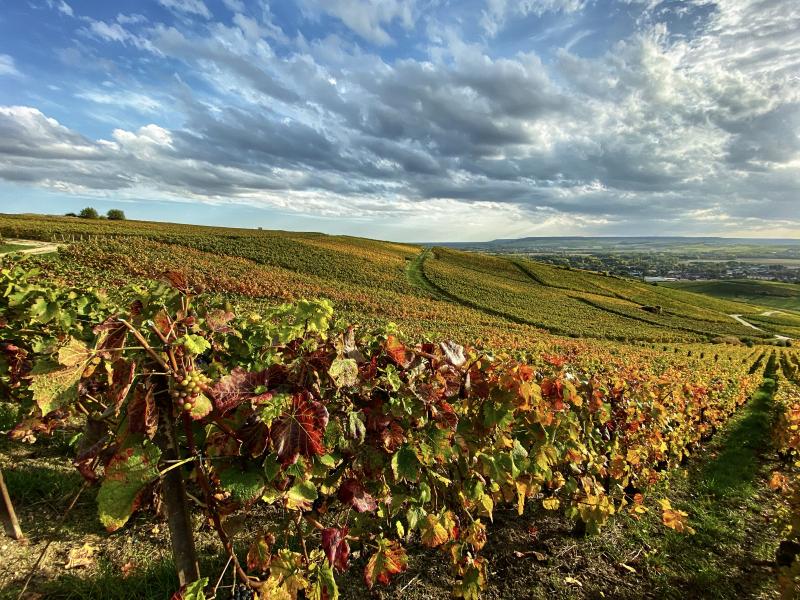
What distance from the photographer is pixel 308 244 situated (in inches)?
2874

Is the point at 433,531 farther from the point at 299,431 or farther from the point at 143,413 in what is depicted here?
the point at 143,413

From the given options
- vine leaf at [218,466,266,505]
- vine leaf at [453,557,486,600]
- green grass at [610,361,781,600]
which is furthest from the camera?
green grass at [610,361,781,600]

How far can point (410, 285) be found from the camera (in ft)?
199

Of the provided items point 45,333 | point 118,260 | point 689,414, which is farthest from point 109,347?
point 118,260

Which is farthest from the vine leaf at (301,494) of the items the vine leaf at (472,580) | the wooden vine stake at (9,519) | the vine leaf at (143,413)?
the wooden vine stake at (9,519)

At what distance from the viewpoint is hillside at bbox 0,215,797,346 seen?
3659cm

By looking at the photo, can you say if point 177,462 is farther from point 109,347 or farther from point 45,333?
point 45,333

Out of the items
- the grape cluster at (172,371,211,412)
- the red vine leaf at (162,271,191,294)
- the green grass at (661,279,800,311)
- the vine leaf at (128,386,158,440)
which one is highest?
the red vine leaf at (162,271,191,294)

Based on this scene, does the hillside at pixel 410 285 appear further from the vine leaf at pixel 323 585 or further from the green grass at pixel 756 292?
the green grass at pixel 756 292

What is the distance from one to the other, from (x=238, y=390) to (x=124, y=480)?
586 mm

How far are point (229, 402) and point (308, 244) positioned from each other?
73.8m

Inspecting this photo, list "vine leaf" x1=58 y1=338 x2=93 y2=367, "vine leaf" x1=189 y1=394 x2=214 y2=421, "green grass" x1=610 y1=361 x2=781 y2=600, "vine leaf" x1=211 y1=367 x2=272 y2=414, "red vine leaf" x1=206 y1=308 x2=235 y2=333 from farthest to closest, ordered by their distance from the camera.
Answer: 1. "green grass" x1=610 y1=361 x2=781 y2=600
2. "red vine leaf" x1=206 y1=308 x2=235 y2=333
3. "vine leaf" x1=211 y1=367 x2=272 y2=414
4. "vine leaf" x1=189 y1=394 x2=214 y2=421
5. "vine leaf" x1=58 y1=338 x2=93 y2=367

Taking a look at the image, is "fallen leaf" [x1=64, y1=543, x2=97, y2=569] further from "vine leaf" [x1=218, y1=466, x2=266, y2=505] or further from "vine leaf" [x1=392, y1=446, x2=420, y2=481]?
"vine leaf" [x1=392, y1=446, x2=420, y2=481]

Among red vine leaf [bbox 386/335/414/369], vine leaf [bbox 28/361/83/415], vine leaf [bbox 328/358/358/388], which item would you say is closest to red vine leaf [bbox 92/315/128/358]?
vine leaf [bbox 28/361/83/415]
